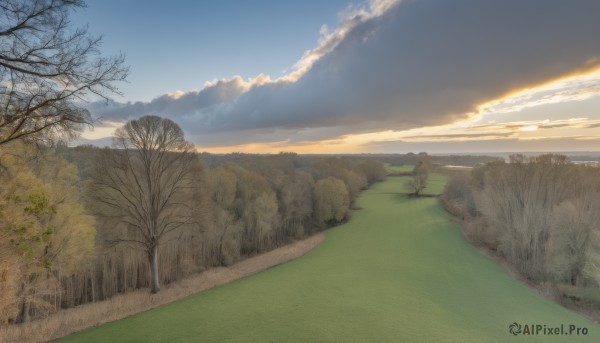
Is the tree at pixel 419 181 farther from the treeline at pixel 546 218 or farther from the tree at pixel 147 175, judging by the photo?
the tree at pixel 147 175

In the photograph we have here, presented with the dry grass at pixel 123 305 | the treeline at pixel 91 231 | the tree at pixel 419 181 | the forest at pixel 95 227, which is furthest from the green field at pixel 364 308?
the tree at pixel 419 181

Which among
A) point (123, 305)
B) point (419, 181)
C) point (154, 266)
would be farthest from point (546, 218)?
point (419, 181)

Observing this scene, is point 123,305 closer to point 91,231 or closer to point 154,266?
point 154,266

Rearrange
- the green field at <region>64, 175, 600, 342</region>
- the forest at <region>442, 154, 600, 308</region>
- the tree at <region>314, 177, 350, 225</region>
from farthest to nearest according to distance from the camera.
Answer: the tree at <region>314, 177, 350, 225</region> → the forest at <region>442, 154, 600, 308</region> → the green field at <region>64, 175, 600, 342</region>

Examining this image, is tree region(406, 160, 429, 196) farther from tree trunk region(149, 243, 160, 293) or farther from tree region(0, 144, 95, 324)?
tree region(0, 144, 95, 324)

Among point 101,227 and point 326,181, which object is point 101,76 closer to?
point 101,227

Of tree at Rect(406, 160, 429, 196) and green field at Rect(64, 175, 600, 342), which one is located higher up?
tree at Rect(406, 160, 429, 196)

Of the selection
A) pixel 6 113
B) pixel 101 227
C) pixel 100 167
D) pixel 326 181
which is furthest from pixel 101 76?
pixel 326 181

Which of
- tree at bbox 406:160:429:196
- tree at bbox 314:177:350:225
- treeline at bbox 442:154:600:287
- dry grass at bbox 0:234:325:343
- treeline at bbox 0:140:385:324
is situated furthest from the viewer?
tree at bbox 406:160:429:196

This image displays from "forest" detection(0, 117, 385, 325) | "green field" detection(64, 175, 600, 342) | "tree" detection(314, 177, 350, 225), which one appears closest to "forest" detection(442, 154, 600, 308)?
"green field" detection(64, 175, 600, 342)
